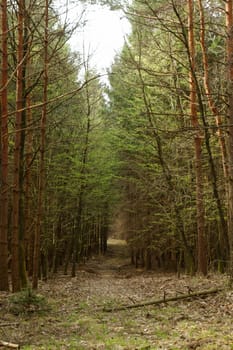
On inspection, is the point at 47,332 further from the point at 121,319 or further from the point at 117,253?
the point at 117,253

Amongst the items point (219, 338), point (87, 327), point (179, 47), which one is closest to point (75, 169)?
point (179, 47)

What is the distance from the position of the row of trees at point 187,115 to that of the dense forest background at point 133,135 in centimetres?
5

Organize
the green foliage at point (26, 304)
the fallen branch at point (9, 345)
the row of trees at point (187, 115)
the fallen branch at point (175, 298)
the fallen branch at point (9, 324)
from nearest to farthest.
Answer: the fallen branch at point (9, 345) < the fallen branch at point (9, 324) < the green foliage at point (26, 304) < the fallen branch at point (175, 298) < the row of trees at point (187, 115)

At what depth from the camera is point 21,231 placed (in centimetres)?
1070

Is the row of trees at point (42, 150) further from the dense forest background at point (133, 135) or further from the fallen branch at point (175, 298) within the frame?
the fallen branch at point (175, 298)

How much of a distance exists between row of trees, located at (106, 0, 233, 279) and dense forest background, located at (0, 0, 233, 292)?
5cm

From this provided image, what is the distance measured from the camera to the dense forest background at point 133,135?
31.0ft

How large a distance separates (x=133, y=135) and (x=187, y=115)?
367 inches

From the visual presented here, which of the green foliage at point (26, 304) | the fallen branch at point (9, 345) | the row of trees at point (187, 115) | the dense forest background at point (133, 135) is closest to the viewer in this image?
the fallen branch at point (9, 345)

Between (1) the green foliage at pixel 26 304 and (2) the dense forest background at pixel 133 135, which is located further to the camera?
(2) the dense forest background at pixel 133 135

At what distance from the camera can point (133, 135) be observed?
18859 mm

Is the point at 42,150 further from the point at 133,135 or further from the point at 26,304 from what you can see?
the point at 133,135

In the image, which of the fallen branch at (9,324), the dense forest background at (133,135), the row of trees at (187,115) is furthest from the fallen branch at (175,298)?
the fallen branch at (9,324)

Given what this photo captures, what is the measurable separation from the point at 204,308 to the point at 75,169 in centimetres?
1164
